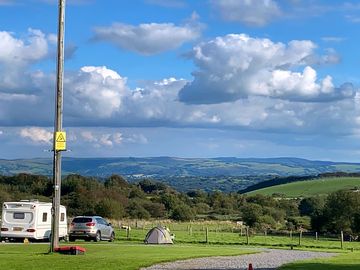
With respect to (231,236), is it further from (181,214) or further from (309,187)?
(309,187)

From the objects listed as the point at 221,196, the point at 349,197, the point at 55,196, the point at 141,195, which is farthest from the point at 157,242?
the point at 221,196

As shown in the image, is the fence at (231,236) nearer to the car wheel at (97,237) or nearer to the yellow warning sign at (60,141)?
the car wheel at (97,237)

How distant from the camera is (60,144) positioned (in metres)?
27.8

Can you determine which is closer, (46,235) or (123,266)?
(123,266)

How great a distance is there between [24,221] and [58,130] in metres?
13.1

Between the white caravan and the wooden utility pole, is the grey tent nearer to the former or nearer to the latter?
the white caravan

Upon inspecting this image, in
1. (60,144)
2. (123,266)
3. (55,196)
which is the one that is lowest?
(123,266)

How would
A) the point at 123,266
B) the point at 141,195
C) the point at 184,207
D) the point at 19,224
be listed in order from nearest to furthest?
1. the point at 123,266
2. the point at 19,224
3. the point at 184,207
4. the point at 141,195

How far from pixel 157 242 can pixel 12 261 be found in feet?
65.8

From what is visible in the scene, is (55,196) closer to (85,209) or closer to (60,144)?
(60,144)

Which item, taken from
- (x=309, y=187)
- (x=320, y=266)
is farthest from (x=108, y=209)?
(x=309, y=187)

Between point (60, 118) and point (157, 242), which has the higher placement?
point (60, 118)

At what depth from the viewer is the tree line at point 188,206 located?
82500 millimetres

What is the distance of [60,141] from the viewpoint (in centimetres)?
2791
